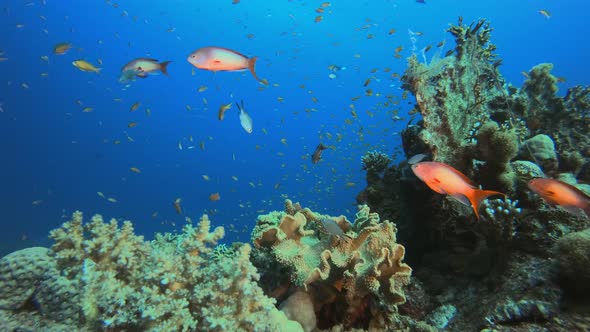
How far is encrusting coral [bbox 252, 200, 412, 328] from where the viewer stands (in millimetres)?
3207

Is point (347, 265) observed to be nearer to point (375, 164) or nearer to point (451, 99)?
point (451, 99)

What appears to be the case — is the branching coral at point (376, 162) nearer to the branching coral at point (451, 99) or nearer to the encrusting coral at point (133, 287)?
the branching coral at point (451, 99)

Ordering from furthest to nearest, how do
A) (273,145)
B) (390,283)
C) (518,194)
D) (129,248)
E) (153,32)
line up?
(273,145) → (153,32) → (518,194) → (390,283) → (129,248)

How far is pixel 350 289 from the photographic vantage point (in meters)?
3.23

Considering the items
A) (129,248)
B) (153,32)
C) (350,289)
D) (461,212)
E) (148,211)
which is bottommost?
(148,211)

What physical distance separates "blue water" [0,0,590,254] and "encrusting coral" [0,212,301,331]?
110 ft

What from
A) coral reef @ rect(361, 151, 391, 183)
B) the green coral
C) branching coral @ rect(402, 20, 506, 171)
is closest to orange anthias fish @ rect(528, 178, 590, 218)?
the green coral

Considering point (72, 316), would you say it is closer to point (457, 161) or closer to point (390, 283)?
point (390, 283)

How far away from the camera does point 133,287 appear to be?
272cm

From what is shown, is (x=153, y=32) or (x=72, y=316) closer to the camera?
(x=72, y=316)

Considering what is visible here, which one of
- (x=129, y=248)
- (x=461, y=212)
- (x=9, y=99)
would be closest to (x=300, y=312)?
(x=129, y=248)

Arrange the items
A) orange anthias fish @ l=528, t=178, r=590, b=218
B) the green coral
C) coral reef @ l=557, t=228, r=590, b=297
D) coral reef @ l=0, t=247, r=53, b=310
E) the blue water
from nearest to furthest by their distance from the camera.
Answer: coral reef @ l=557, t=228, r=590, b=297
coral reef @ l=0, t=247, r=53, b=310
orange anthias fish @ l=528, t=178, r=590, b=218
the green coral
the blue water

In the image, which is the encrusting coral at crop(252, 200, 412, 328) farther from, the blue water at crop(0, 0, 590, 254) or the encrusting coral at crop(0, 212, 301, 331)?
the blue water at crop(0, 0, 590, 254)

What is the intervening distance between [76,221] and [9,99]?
288ft
